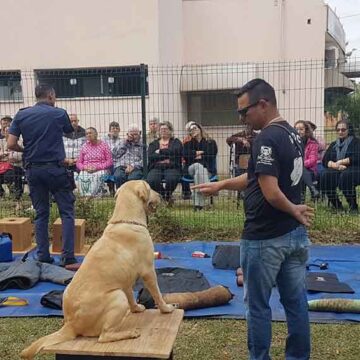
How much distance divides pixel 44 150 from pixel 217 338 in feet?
9.61

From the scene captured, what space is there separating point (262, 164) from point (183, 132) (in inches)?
265

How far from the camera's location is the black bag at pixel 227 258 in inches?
238

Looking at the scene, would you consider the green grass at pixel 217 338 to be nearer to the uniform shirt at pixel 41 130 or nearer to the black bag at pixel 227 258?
the black bag at pixel 227 258

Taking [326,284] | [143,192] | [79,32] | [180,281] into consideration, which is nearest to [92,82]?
[79,32]

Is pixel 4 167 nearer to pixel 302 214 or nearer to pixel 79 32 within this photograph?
pixel 79 32

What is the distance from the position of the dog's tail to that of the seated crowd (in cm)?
545

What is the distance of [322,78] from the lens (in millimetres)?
9891

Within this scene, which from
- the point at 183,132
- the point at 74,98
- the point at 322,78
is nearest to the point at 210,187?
the point at 183,132

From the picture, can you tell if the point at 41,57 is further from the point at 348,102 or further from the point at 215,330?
the point at 215,330

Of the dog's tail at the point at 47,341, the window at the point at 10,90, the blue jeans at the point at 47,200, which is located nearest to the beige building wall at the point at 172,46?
the window at the point at 10,90

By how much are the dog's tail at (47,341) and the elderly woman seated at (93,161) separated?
6.07 m

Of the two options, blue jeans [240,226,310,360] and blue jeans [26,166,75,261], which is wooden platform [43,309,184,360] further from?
blue jeans [26,166,75,261]

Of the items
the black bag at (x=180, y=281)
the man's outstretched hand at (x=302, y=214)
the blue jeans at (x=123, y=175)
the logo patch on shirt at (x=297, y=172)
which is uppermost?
the logo patch on shirt at (x=297, y=172)

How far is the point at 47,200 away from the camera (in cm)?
609
